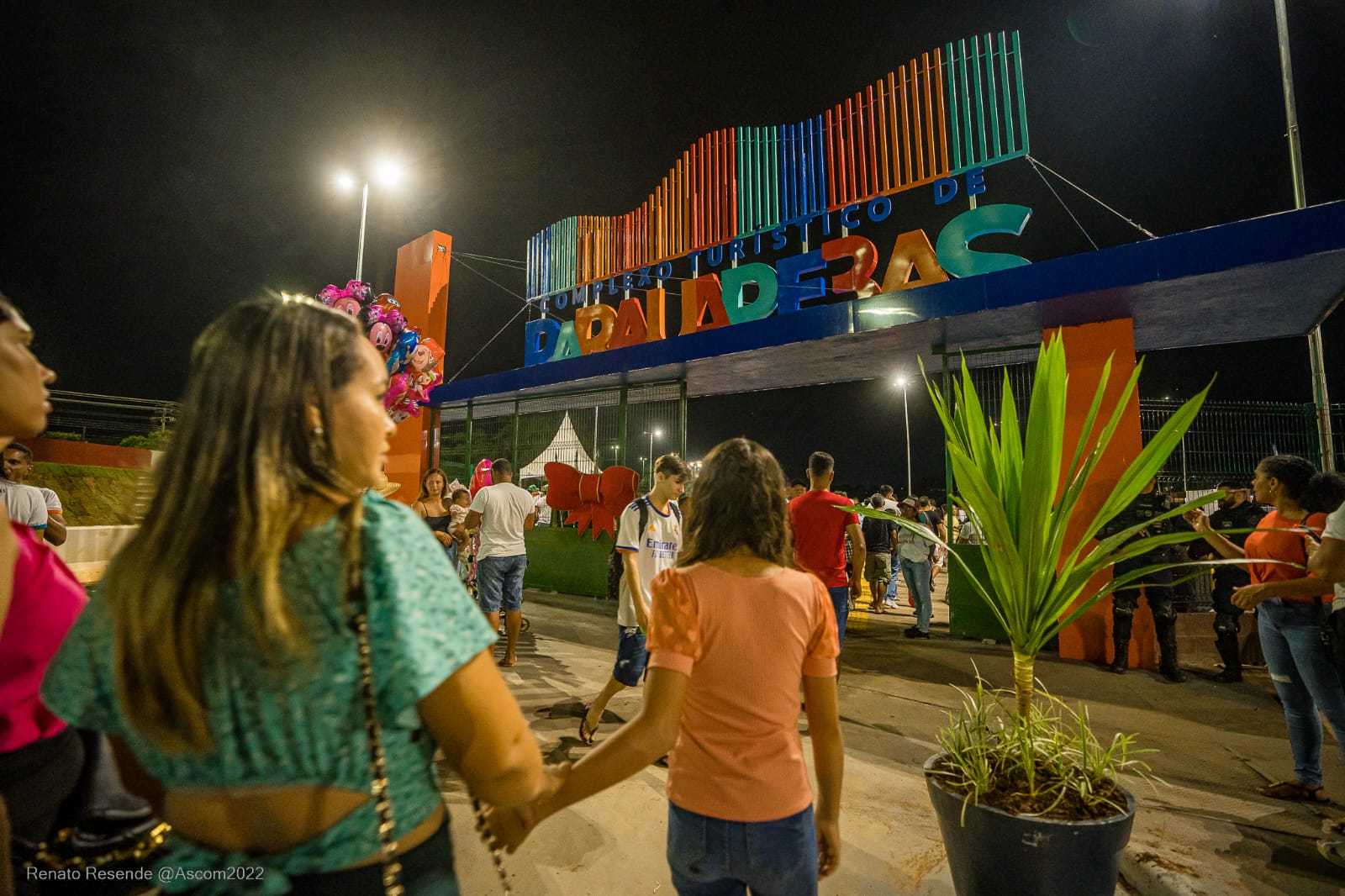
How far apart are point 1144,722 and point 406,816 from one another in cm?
588

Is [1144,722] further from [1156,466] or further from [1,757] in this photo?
[1,757]

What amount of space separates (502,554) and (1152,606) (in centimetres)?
659

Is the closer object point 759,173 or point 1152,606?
point 1152,606

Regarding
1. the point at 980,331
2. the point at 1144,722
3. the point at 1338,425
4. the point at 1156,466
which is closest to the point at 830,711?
the point at 1156,466

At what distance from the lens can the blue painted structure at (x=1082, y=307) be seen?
5.30m

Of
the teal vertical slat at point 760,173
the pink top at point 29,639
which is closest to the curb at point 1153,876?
the pink top at point 29,639

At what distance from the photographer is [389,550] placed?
90cm

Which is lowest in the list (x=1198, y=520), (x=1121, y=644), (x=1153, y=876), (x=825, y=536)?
(x=1153, y=876)

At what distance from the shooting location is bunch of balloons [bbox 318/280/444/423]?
17.6ft

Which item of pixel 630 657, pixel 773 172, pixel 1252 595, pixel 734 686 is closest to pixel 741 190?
pixel 773 172

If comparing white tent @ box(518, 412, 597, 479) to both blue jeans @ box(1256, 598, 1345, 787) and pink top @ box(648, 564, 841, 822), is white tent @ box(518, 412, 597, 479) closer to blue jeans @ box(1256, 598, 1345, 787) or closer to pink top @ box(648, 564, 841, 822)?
blue jeans @ box(1256, 598, 1345, 787)

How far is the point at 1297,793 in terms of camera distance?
3.51 meters

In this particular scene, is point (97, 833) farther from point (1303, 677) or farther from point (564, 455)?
point (564, 455)

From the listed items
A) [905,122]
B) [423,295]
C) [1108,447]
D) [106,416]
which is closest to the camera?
[1108,447]
